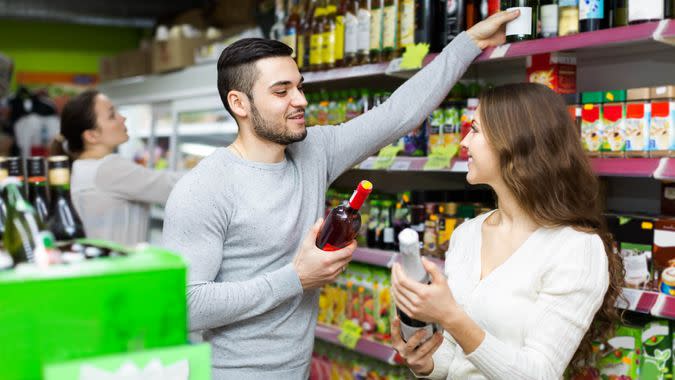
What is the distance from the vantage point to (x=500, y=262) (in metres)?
2.07

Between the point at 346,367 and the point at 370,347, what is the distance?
19.8 inches

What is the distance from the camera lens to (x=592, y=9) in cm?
241

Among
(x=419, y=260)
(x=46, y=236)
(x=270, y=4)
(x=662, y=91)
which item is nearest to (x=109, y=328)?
(x=46, y=236)

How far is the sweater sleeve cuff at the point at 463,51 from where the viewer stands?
103 inches

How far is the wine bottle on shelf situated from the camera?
5.35ft

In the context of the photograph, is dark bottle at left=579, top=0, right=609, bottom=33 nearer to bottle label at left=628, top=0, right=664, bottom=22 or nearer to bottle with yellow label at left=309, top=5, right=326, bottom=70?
bottle label at left=628, top=0, right=664, bottom=22

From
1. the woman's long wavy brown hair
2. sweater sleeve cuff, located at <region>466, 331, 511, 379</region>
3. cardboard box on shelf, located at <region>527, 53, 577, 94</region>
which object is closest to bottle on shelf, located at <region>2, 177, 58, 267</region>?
sweater sleeve cuff, located at <region>466, 331, 511, 379</region>

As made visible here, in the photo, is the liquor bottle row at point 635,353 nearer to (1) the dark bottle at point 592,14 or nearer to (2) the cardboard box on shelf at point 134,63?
(1) the dark bottle at point 592,14

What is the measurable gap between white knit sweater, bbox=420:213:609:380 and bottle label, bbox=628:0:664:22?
753mm

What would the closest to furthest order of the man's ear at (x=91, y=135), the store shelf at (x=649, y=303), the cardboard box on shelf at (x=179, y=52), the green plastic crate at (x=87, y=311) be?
the green plastic crate at (x=87, y=311) < the store shelf at (x=649, y=303) < the man's ear at (x=91, y=135) < the cardboard box on shelf at (x=179, y=52)

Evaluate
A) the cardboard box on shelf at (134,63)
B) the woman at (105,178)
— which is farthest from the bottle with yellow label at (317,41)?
the cardboard box on shelf at (134,63)

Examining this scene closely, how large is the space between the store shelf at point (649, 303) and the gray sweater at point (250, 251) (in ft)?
3.29

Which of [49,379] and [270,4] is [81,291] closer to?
[49,379]

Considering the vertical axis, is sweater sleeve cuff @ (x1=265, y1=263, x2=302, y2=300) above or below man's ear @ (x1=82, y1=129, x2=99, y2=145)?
below
